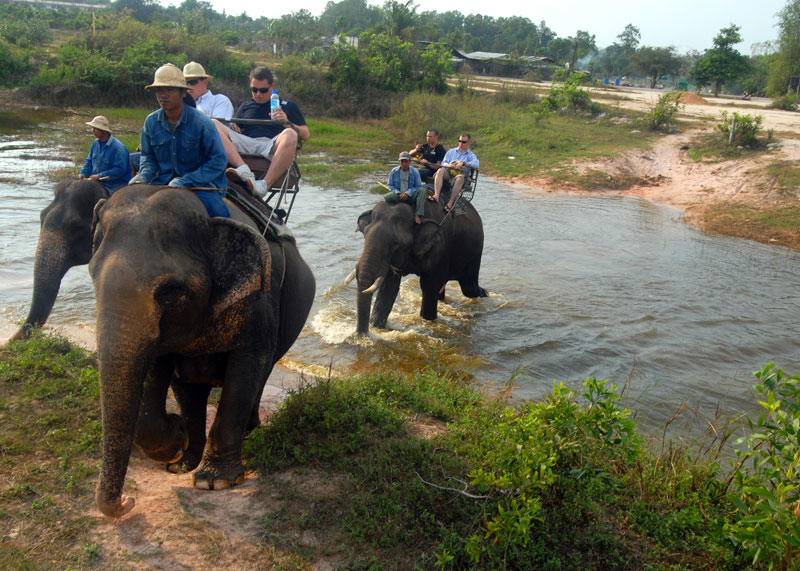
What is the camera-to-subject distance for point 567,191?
20094 millimetres

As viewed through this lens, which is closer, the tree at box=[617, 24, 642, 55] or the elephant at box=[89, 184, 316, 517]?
the elephant at box=[89, 184, 316, 517]

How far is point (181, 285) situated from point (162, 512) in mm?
1359

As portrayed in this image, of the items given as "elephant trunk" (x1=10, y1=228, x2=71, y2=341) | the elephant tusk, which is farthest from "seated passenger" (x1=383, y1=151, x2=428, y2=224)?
"elephant trunk" (x1=10, y1=228, x2=71, y2=341)

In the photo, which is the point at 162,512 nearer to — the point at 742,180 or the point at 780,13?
the point at 742,180

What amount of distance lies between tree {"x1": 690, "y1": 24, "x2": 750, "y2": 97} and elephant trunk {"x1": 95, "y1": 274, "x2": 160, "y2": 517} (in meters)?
53.5

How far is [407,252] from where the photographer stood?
8250 millimetres

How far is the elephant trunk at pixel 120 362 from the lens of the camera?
9.45 feet

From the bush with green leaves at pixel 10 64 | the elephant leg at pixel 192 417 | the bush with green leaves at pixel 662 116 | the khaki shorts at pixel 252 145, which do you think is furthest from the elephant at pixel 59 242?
the bush with green leaves at pixel 10 64

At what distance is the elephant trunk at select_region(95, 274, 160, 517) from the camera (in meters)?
2.88

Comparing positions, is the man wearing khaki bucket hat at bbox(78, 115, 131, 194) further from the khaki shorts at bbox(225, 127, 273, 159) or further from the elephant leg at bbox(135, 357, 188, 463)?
the elephant leg at bbox(135, 357, 188, 463)

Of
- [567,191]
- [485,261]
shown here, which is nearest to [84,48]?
[567,191]

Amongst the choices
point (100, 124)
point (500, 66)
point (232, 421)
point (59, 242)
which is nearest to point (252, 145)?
point (59, 242)

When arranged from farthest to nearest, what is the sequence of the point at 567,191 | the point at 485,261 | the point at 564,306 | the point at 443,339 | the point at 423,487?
the point at 567,191 < the point at 485,261 < the point at 564,306 < the point at 443,339 < the point at 423,487

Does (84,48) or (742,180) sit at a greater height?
(84,48)
